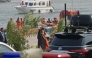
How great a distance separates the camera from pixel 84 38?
43.4 feet

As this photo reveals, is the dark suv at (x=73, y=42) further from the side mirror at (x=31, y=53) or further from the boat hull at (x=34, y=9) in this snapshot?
the boat hull at (x=34, y=9)

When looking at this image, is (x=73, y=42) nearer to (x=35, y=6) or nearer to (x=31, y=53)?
(x=31, y=53)

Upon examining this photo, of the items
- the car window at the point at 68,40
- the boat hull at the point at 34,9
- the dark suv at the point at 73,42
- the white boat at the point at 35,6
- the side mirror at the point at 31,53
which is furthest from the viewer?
the boat hull at the point at 34,9

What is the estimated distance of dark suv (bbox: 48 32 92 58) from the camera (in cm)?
1301

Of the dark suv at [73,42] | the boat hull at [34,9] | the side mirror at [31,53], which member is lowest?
the boat hull at [34,9]

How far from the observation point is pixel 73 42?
43.4 feet

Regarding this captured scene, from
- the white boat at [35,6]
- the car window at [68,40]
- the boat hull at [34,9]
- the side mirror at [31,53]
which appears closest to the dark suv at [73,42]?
the car window at [68,40]

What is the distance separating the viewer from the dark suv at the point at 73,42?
1301 centimetres

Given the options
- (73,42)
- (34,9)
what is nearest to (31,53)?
(73,42)

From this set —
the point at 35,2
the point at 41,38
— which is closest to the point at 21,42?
the point at 41,38

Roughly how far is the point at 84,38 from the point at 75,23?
3591 millimetres

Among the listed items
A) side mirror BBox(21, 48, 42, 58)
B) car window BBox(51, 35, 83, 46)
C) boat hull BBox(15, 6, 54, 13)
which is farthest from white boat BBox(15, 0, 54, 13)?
side mirror BBox(21, 48, 42, 58)

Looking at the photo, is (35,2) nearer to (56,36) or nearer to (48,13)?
(48,13)

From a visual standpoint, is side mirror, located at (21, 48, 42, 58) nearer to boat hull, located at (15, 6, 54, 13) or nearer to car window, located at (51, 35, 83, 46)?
car window, located at (51, 35, 83, 46)
